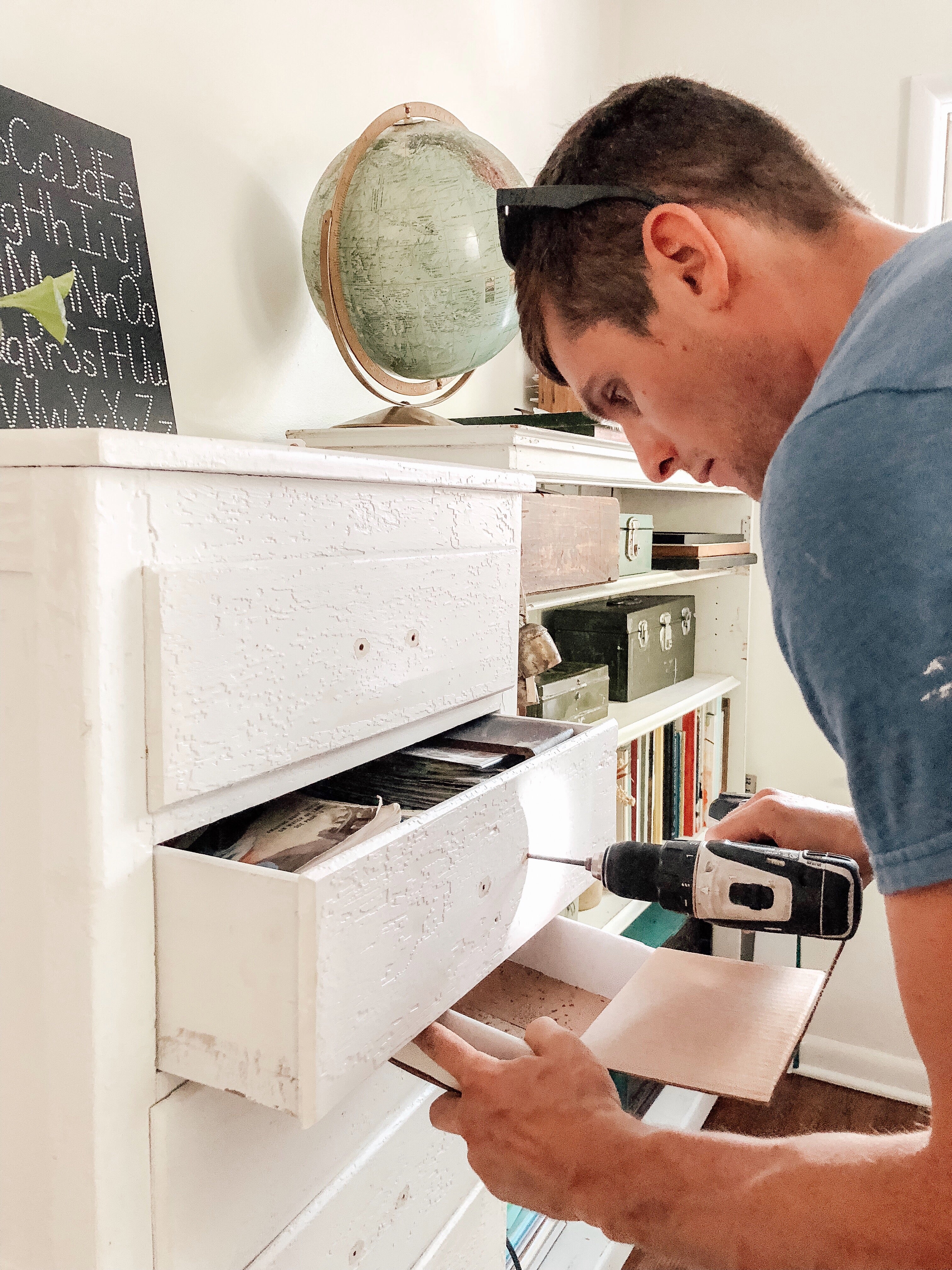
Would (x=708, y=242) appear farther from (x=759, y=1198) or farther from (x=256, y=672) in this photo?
(x=759, y=1198)

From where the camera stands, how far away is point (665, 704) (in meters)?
2.02

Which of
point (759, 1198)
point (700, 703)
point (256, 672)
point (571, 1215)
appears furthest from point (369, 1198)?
point (700, 703)

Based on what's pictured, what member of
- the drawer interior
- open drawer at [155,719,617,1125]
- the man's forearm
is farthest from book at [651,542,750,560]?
the man's forearm

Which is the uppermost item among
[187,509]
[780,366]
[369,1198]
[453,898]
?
[780,366]

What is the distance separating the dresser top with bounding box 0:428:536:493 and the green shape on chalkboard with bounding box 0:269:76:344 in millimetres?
129

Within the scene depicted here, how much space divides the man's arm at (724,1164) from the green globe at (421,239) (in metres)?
0.85

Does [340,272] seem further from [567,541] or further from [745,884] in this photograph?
[745,884]

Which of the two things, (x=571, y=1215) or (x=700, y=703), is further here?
(x=700, y=703)

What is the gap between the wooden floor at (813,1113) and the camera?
7.73 ft

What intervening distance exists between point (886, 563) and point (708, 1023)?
46 cm

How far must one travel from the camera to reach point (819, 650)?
1.74 ft

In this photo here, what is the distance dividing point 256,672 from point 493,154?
863 mm

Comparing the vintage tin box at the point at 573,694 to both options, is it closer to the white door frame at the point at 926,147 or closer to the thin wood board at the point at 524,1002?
the thin wood board at the point at 524,1002

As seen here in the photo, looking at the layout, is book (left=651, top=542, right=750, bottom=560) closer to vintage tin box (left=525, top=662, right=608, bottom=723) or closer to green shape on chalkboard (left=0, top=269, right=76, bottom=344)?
vintage tin box (left=525, top=662, right=608, bottom=723)
